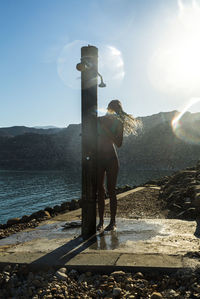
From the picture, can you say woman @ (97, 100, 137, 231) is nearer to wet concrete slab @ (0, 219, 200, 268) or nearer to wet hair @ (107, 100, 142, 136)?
wet hair @ (107, 100, 142, 136)

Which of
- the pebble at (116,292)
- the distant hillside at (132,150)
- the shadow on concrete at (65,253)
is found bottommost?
the pebble at (116,292)

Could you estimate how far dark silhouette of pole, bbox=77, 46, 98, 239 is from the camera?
13.6ft

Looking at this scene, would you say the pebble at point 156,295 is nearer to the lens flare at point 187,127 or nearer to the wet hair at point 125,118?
the wet hair at point 125,118

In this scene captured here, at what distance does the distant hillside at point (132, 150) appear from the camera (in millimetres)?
128125

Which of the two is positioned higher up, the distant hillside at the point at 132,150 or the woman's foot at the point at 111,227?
the distant hillside at the point at 132,150

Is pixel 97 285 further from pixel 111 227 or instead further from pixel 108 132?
pixel 108 132

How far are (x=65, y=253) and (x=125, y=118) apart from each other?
2282mm

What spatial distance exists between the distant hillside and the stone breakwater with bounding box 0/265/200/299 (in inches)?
4462

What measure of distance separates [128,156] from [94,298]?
144m

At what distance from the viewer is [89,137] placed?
4.22m

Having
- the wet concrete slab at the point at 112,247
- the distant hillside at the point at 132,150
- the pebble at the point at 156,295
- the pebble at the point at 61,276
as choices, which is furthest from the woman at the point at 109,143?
the distant hillside at the point at 132,150

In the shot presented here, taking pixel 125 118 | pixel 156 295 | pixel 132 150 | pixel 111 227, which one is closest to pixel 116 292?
pixel 156 295

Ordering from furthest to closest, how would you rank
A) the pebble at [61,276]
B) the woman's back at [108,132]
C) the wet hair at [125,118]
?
the wet hair at [125,118] < the woman's back at [108,132] < the pebble at [61,276]

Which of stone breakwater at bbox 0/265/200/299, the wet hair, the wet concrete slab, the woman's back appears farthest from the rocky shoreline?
the wet hair
